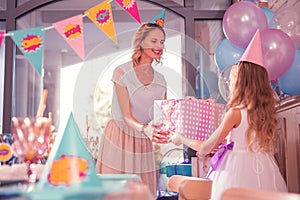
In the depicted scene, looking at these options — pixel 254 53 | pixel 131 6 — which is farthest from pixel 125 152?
pixel 131 6

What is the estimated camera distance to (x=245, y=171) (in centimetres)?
188

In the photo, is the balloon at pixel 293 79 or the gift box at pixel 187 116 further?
the gift box at pixel 187 116

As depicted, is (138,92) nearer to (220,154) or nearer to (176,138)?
(176,138)

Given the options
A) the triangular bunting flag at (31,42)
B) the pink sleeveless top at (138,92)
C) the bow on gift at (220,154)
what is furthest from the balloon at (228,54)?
the triangular bunting flag at (31,42)

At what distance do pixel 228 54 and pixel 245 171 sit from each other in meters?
0.99

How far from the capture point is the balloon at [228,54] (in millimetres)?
2648

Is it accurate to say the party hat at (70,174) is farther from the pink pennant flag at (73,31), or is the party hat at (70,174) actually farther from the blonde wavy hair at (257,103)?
the pink pennant flag at (73,31)

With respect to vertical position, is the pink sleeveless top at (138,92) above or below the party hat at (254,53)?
below

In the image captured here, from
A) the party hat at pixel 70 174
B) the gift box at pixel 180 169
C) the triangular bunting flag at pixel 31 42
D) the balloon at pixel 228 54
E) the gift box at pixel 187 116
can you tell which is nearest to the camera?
the party hat at pixel 70 174

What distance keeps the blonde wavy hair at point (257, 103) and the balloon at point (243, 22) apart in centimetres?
47

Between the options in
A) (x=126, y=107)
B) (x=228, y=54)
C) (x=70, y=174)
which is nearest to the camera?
(x=70, y=174)

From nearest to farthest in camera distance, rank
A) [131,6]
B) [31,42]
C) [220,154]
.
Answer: [220,154] → [31,42] → [131,6]

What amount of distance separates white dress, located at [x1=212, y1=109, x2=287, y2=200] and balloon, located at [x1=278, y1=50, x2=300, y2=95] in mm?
340

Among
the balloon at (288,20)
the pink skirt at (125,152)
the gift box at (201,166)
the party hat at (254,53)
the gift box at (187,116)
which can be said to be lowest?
the gift box at (201,166)
